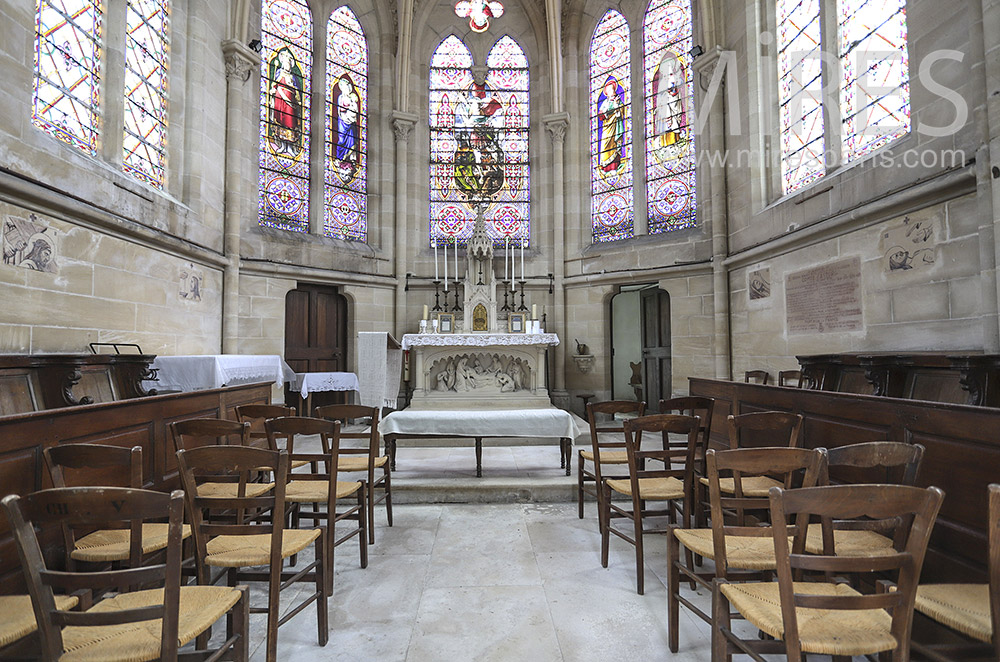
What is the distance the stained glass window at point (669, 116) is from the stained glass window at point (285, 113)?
5.73 m

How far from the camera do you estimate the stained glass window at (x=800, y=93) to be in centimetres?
624

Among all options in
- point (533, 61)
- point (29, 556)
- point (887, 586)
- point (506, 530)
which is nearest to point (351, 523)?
point (506, 530)

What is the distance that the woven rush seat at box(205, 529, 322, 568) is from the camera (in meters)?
2.13

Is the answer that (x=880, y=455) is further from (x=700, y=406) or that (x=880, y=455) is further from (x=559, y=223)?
A: (x=559, y=223)

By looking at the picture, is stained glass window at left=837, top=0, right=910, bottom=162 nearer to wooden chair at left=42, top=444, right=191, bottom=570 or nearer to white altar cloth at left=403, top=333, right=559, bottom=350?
white altar cloth at left=403, top=333, right=559, bottom=350

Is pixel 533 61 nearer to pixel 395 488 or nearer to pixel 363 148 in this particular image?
pixel 363 148

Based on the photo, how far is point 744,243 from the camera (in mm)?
7336

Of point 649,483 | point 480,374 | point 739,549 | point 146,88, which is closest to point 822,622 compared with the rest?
point 739,549

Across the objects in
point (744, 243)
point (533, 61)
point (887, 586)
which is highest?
point (533, 61)

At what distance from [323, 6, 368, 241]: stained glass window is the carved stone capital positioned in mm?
1427

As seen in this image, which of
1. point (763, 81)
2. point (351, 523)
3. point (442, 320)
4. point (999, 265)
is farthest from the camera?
point (442, 320)

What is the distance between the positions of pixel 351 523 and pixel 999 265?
502cm

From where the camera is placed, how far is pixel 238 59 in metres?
7.63

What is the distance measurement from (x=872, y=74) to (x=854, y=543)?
5105 millimetres
